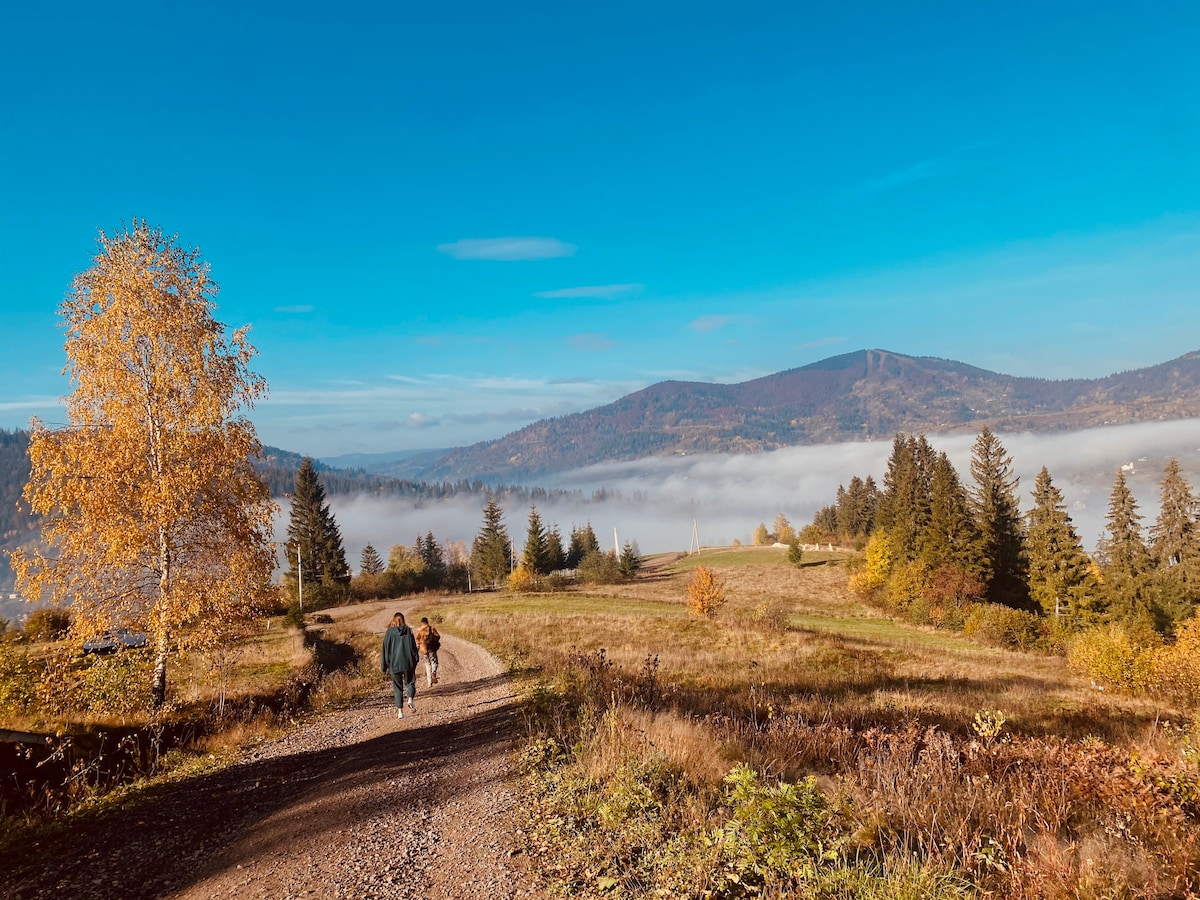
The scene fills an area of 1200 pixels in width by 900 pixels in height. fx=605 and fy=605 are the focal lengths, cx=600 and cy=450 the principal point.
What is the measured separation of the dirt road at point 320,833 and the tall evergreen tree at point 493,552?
7635 centimetres

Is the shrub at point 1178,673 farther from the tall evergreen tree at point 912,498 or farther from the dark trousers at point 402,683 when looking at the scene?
the tall evergreen tree at point 912,498

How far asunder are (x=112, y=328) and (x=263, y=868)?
13250mm

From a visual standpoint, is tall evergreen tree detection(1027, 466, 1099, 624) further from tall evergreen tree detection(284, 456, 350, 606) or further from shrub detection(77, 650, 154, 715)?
tall evergreen tree detection(284, 456, 350, 606)

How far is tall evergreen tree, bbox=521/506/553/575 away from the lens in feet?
268

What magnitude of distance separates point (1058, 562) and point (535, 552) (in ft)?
190

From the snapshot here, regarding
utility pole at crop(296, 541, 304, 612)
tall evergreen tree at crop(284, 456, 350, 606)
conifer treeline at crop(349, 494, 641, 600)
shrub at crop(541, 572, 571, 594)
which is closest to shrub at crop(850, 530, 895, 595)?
conifer treeline at crop(349, 494, 641, 600)

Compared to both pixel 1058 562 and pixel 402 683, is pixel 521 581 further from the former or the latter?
pixel 402 683

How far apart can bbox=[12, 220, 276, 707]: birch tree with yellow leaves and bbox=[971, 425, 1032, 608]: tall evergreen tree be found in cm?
6115

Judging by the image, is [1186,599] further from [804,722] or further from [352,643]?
[352,643]

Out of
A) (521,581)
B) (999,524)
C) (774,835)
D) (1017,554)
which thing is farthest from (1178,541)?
(774,835)

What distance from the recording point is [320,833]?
743 centimetres

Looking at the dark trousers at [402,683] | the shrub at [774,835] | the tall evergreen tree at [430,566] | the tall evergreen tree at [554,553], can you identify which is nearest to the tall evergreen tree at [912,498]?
the tall evergreen tree at [554,553]

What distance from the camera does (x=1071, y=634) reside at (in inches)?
1661

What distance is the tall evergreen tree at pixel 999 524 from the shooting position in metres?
57.2
